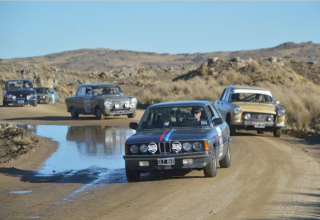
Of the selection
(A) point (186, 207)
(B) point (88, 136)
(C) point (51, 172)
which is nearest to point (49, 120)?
(B) point (88, 136)

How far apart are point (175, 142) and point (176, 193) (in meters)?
1.16

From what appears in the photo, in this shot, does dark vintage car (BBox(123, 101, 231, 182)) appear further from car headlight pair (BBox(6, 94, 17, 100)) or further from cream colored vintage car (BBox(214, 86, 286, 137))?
car headlight pair (BBox(6, 94, 17, 100))

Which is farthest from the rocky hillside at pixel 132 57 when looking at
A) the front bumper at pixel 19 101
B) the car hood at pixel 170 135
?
the car hood at pixel 170 135

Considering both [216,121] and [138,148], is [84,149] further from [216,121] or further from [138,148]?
[138,148]

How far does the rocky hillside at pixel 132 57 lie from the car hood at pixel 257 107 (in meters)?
97.9

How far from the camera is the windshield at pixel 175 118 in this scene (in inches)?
443

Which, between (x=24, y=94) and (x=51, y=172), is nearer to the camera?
(x=51, y=172)

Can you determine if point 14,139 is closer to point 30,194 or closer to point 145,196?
point 30,194

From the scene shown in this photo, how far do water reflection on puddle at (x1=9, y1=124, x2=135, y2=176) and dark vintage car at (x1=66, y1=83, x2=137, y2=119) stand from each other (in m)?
2.52

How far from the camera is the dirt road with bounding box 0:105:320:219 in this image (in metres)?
8.02

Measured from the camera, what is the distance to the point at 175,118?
11.4m

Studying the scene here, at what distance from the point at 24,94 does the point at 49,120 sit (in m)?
9.74

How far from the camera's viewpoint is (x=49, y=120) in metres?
27.0

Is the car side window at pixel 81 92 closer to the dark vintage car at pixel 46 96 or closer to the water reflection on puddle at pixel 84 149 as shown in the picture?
the water reflection on puddle at pixel 84 149
